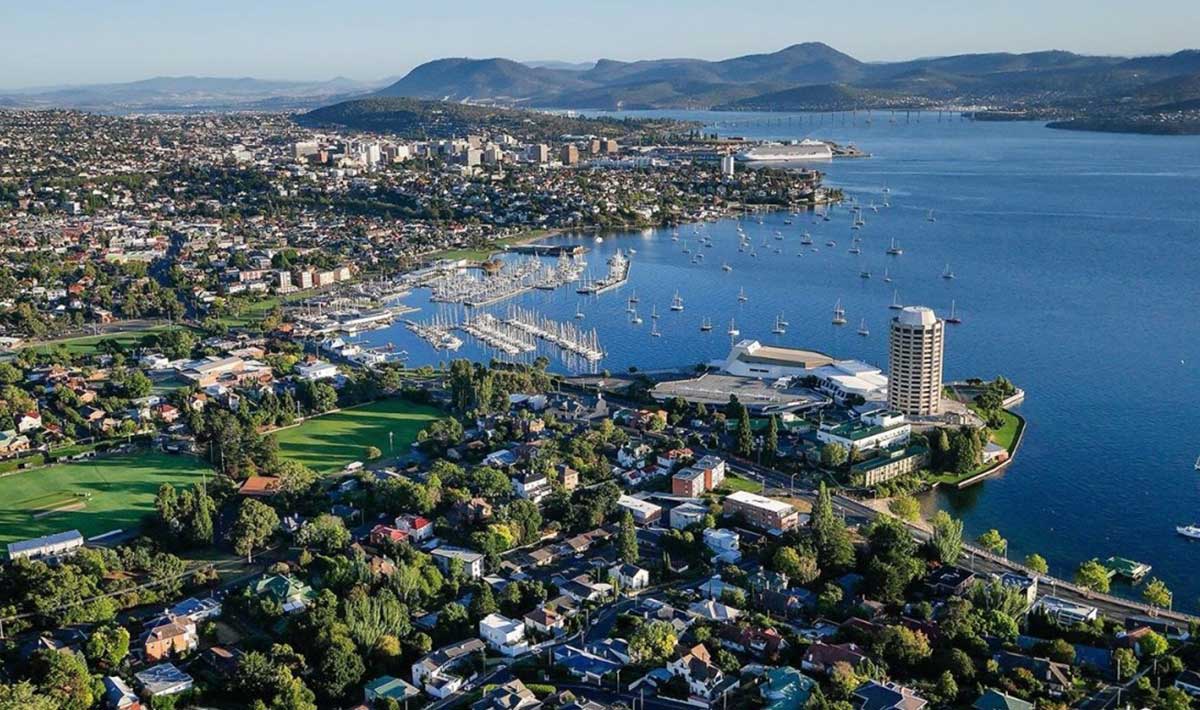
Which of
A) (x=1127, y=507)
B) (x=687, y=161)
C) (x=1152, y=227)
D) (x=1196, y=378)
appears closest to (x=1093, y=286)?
(x=1196, y=378)

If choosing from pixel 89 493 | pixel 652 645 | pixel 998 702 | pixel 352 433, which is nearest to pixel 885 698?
pixel 998 702

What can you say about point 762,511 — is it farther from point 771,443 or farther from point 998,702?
point 998,702

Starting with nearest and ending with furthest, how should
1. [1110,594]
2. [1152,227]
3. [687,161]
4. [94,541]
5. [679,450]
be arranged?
[1110,594], [94,541], [679,450], [1152,227], [687,161]

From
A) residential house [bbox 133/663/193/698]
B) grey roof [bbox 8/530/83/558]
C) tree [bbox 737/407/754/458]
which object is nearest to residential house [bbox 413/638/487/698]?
residential house [bbox 133/663/193/698]

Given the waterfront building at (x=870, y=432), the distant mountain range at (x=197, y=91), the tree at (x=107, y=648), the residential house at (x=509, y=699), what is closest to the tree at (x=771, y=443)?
the waterfront building at (x=870, y=432)

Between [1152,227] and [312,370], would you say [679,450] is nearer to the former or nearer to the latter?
[312,370]

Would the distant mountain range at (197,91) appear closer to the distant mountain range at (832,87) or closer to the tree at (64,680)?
the distant mountain range at (832,87)
